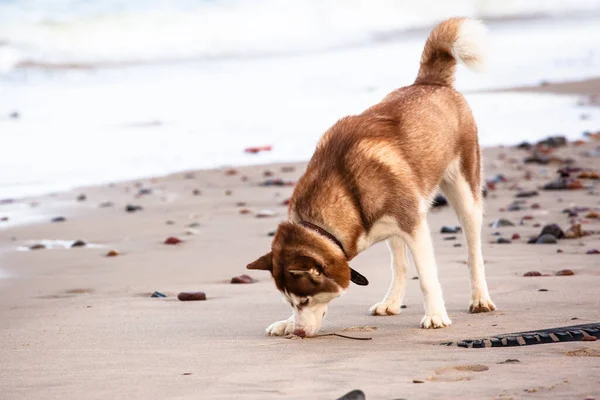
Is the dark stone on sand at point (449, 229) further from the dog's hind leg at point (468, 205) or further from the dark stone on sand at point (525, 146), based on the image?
the dark stone on sand at point (525, 146)

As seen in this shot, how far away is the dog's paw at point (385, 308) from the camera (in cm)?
659

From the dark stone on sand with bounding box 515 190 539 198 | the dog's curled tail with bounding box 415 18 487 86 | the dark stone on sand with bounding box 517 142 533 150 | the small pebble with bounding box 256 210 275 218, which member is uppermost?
the dog's curled tail with bounding box 415 18 487 86

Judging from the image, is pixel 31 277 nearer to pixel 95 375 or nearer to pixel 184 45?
→ pixel 95 375

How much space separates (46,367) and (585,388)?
8.27ft

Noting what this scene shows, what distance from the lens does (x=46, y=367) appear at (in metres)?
4.97

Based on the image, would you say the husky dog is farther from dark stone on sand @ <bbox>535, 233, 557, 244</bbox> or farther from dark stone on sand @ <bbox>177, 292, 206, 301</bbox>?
dark stone on sand @ <bbox>535, 233, 557, 244</bbox>

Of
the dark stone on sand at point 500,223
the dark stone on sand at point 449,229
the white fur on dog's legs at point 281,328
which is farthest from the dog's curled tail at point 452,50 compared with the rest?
the dark stone on sand at point 500,223

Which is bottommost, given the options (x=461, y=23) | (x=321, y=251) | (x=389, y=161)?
(x=321, y=251)

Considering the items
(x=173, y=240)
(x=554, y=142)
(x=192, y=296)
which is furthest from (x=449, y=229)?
(x=554, y=142)

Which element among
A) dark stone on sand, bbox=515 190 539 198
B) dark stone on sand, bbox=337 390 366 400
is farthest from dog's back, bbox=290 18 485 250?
dark stone on sand, bbox=515 190 539 198

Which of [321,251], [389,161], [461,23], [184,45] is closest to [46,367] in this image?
[321,251]

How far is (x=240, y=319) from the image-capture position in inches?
252

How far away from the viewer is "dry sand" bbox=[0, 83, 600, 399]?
14.2ft

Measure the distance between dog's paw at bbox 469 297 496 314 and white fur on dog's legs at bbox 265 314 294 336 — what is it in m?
1.27
